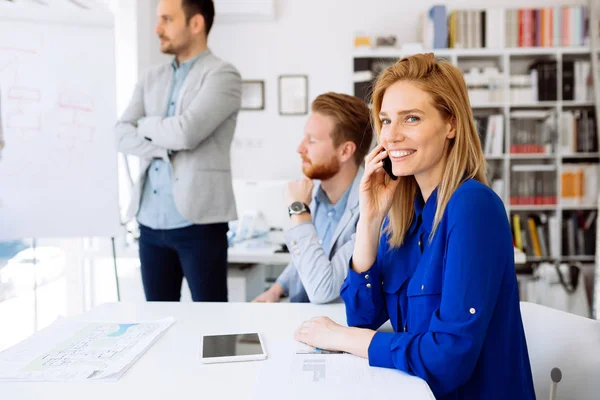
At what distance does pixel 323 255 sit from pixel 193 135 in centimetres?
75

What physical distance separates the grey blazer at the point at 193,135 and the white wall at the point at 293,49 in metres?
2.47

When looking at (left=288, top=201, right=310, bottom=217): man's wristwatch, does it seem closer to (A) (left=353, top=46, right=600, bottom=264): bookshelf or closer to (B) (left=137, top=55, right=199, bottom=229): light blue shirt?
(B) (left=137, top=55, right=199, bottom=229): light blue shirt

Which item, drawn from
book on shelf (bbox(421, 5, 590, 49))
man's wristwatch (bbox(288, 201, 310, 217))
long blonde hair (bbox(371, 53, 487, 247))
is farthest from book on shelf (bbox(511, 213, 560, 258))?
long blonde hair (bbox(371, 53, 487, 247))

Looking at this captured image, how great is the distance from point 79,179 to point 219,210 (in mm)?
514

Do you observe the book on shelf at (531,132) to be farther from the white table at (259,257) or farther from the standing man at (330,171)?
the standing man at (330,171)

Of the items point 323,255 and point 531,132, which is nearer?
point 323,255

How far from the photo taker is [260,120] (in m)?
4.62

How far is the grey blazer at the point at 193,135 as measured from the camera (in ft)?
6.35

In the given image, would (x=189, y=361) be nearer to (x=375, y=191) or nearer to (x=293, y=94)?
(x=375, y=191)

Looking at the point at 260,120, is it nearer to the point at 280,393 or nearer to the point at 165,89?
the point at 165,89

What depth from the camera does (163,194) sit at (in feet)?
6.55

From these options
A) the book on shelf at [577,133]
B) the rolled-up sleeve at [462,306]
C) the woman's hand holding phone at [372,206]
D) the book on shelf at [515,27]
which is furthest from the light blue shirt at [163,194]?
the book on shelf at [577,133]

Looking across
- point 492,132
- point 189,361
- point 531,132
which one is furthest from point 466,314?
point 531,132

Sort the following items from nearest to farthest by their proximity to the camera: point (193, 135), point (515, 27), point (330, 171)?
point (330, 171)
point (193, 135)
point (515, 27)
